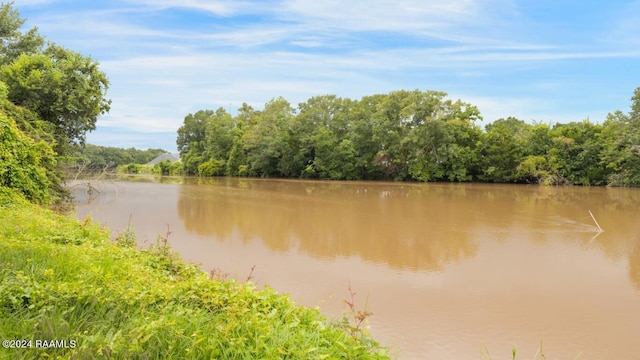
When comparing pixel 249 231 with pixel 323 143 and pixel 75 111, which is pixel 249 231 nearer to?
pixel 75 111

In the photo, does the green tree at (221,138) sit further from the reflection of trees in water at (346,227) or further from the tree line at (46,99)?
the reflection of trees in water at (346,227)

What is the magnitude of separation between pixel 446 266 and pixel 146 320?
5.36 metres

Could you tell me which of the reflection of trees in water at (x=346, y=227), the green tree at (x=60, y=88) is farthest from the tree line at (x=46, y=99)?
the reflection of trees in water at (x=346, y=227)

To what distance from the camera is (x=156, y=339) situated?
2.18 metres

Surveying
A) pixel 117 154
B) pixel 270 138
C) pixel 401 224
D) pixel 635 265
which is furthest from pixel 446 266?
pixel 117 154

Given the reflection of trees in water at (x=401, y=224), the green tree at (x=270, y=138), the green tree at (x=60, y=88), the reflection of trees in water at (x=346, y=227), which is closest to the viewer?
the reflection of trees in water at (x=346, y=227)

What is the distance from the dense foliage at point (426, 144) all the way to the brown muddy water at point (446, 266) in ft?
50.7

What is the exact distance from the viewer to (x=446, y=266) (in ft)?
21.9

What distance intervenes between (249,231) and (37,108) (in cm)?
903

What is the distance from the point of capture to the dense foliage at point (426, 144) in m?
26.9

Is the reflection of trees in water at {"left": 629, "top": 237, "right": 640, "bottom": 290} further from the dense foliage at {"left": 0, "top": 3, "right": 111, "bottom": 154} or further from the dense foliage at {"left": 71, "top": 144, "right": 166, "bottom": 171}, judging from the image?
the dense foliage at {"left": 71, "top": 144, "right": 166, "bottom": 171}

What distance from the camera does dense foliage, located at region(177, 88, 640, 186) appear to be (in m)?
26.9

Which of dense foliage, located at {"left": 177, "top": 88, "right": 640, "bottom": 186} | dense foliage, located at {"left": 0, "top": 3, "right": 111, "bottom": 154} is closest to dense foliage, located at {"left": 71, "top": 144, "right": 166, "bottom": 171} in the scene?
dense foliage, located at {"left": 177, "top": 88, "right": 640, "bottom": 186}

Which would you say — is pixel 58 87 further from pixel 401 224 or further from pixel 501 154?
pixel 501 154
